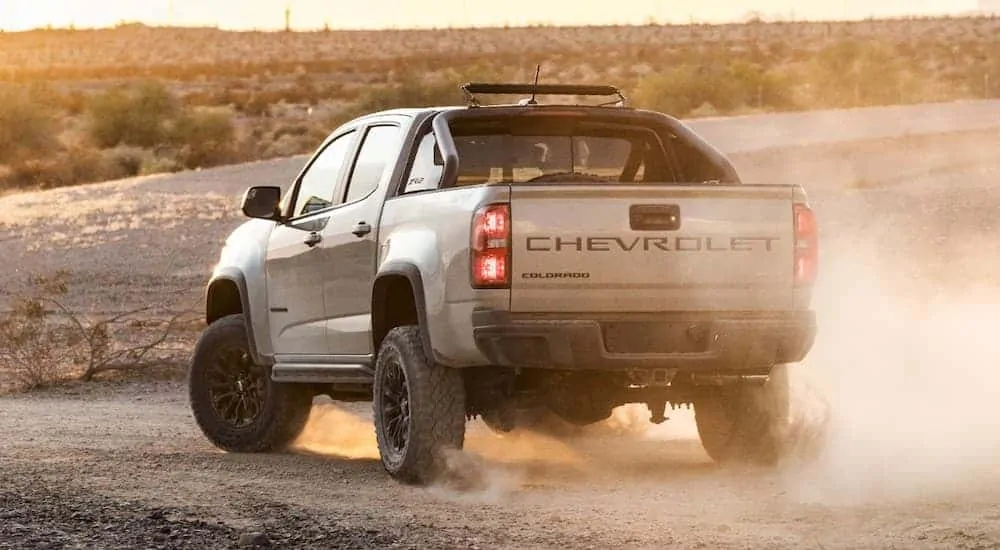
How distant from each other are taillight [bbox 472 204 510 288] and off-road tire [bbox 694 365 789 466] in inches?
63.8

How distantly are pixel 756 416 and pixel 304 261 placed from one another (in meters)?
2.56

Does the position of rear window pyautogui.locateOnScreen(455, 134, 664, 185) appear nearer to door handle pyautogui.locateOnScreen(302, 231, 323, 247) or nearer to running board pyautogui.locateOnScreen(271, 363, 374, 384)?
door handle pyautogui.locateOnScreen(302, 231, 323, 247)

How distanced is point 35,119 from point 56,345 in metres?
33.3

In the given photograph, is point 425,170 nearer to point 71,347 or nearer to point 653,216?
point 653,216

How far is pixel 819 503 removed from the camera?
28.7ft

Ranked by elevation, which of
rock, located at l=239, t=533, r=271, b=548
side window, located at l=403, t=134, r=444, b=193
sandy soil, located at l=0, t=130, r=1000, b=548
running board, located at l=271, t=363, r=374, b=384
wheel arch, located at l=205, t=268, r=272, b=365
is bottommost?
sandy soil, located at l=0, t=130, r=1000, b=548

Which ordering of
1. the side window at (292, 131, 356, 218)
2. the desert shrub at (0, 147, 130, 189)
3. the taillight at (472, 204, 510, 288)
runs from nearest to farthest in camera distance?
the taillight at (472, 204, 510, 288) < the side window at (292, 131, 356, 218) < the desert shrub at (0, 147, 130, 189)

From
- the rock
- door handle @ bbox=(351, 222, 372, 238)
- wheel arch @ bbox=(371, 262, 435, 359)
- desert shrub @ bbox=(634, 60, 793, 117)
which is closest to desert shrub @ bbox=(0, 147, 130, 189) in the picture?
desert shrub @ bbox=(634, 60, 793, 117)

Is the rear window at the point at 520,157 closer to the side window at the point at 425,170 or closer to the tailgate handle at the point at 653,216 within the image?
the side window at the point at 425,170

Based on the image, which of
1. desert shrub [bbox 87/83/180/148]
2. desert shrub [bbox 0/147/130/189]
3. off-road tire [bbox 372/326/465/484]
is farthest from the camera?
desert shrub [bbox 87/83/180/148]

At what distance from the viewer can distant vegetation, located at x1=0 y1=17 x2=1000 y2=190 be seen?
52188mm

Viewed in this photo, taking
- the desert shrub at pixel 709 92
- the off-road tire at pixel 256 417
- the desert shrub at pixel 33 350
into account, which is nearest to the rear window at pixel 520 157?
the off-road tire at pixel 256 417

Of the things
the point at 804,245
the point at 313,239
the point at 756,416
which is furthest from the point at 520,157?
the point at 756,416

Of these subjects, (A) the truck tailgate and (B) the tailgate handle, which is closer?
(A) the truck tailgate
